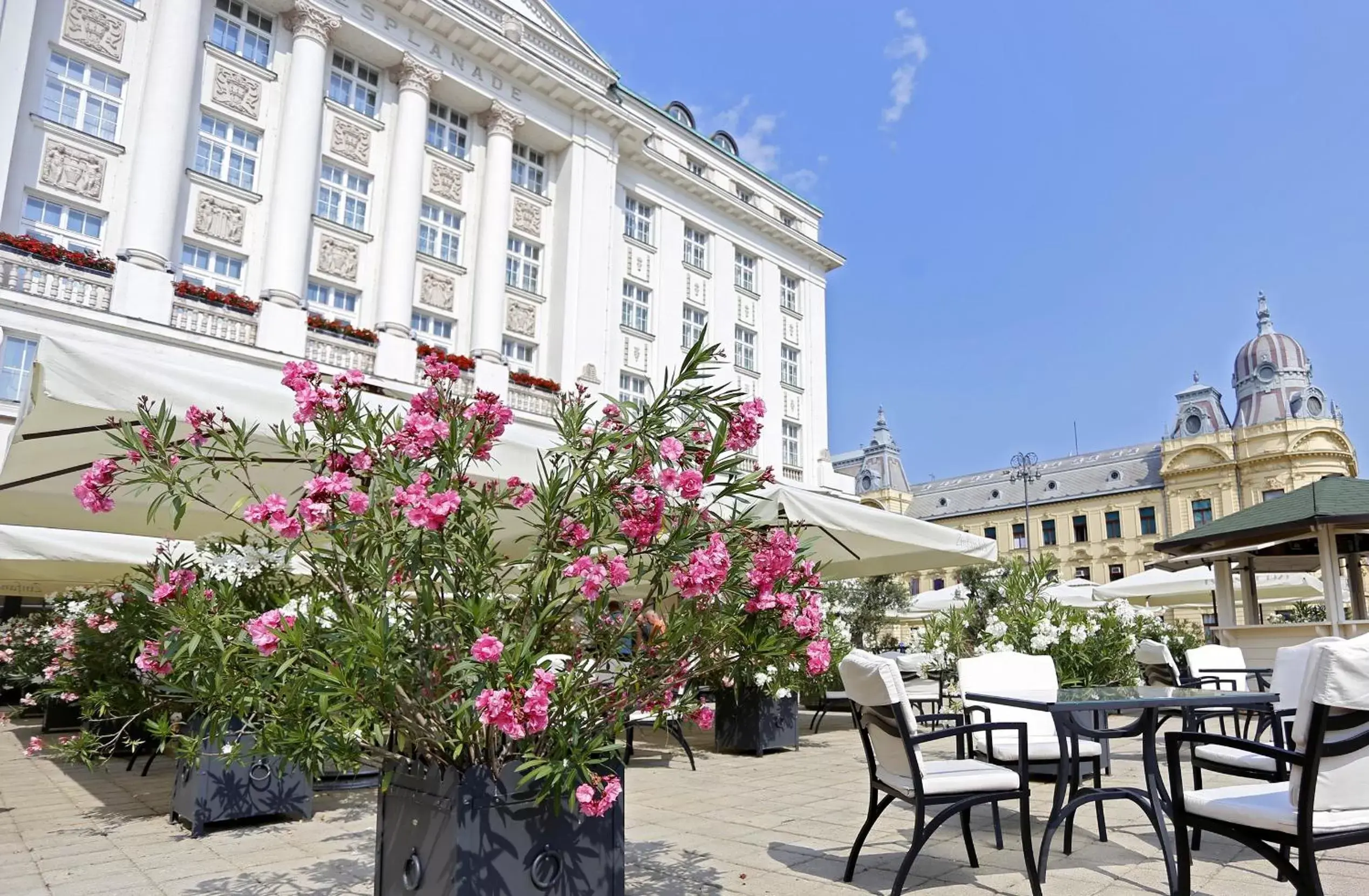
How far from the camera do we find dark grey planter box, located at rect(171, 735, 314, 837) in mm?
4660

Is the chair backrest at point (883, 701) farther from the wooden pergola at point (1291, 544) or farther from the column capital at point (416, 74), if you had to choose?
the column capital at point (416, 74)

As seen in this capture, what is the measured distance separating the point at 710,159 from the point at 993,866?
101 ft

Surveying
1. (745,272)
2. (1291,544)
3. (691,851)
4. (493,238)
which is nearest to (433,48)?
(493,238)

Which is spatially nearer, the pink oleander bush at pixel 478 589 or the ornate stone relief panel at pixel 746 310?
the pink oleander bush at pixel 478 589

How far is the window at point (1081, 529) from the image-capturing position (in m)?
54.5

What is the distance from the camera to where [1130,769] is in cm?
659

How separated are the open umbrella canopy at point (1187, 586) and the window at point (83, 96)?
22.2 m

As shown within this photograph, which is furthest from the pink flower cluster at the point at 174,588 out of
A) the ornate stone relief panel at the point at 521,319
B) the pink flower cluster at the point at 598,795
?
the ornate stone relief panel at the point at 521,319

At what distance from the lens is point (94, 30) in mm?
17531

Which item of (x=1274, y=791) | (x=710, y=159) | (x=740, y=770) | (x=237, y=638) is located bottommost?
(x=740, y=770)

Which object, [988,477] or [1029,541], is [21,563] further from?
[988,477]

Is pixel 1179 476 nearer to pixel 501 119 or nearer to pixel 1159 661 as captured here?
pixel 501 119

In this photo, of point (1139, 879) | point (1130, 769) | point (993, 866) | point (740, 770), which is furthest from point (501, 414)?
point (1130, 769)

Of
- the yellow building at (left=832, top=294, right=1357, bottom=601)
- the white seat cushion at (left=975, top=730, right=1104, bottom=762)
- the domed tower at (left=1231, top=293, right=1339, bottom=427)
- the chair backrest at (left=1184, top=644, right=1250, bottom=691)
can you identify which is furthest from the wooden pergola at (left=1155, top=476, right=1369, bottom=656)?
the domed tower at (left=1231, top=293, right=1339, bottom=427)
